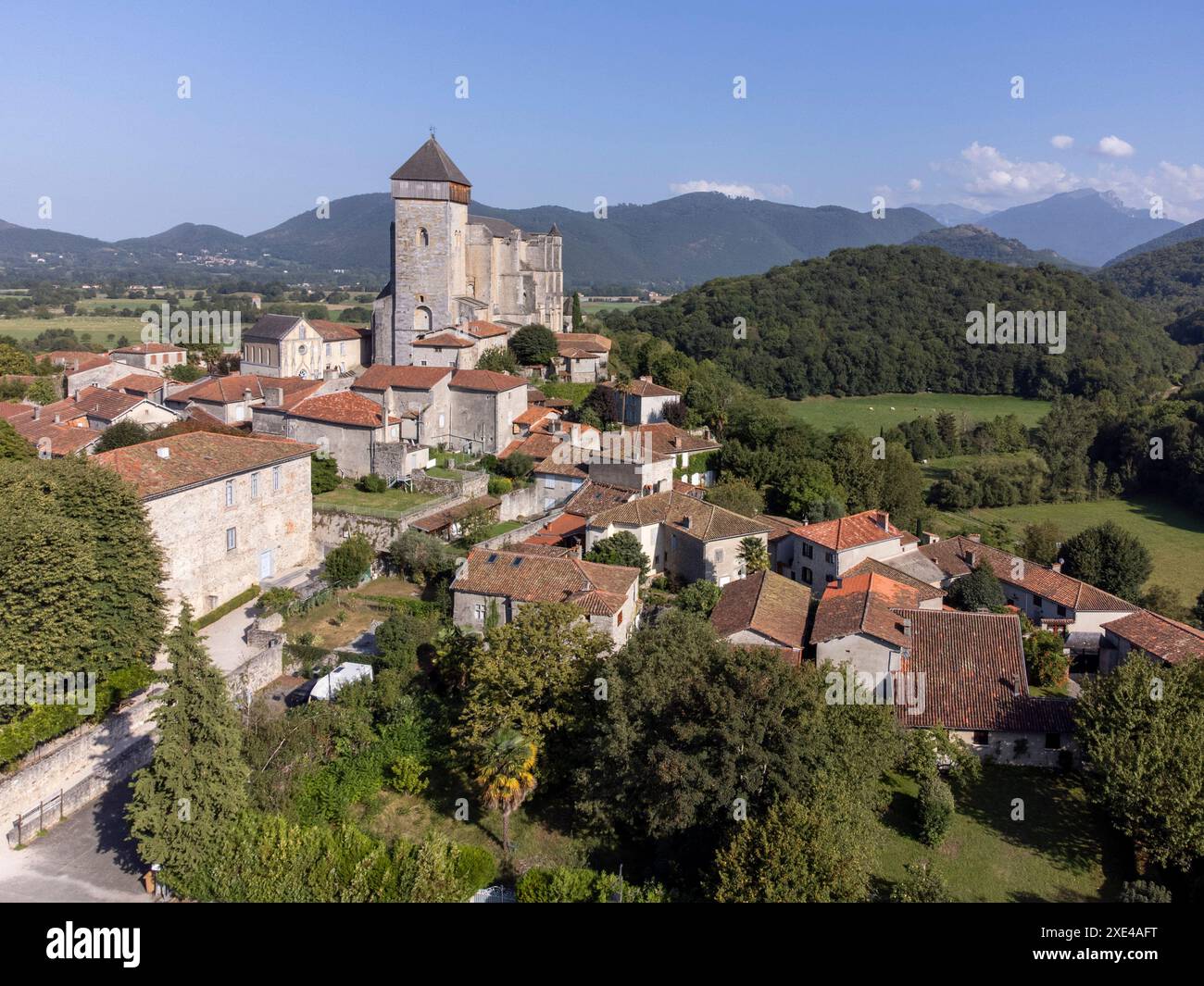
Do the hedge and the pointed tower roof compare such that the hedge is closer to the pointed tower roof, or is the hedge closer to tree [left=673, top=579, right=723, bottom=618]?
tree [left=673, top=579, right=723, bottom=618]

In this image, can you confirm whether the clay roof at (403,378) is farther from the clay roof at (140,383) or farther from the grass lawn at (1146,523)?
the grass lawn at (1146,523)

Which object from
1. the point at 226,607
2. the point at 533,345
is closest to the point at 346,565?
the point at 226,607

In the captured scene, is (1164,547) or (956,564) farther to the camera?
(1164,547)

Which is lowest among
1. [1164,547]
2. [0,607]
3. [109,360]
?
[1164,547]

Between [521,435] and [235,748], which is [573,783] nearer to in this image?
[235,748]

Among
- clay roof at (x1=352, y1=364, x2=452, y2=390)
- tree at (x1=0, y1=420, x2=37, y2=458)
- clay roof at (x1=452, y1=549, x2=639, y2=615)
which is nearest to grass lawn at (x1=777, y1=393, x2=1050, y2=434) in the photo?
clay roof at (x1=352, y1=364, x2=452, y2=390)

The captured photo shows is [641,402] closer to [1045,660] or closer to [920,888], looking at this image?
[1045,660]

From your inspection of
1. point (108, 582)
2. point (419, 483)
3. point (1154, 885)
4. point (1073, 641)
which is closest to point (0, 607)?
point (108, 582)
